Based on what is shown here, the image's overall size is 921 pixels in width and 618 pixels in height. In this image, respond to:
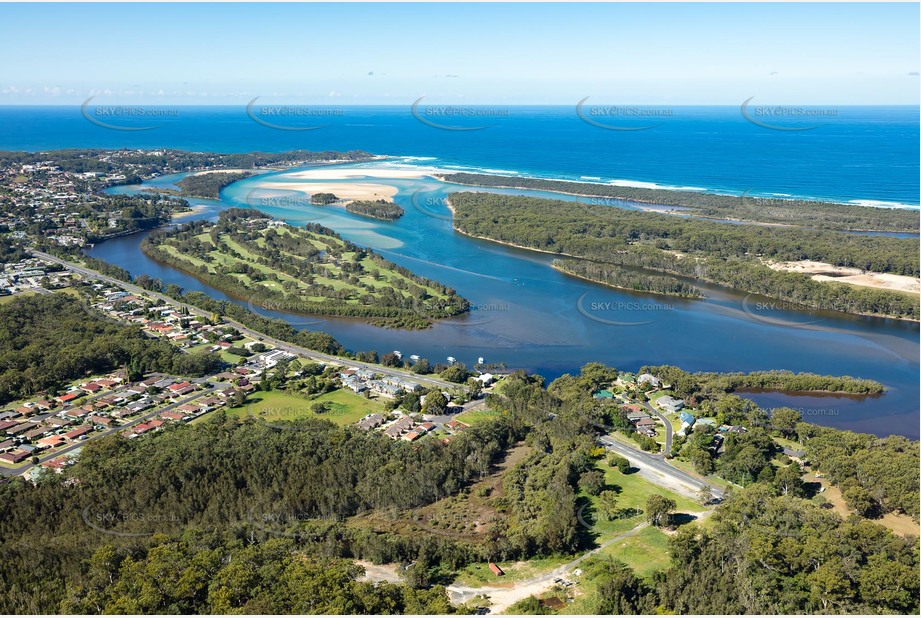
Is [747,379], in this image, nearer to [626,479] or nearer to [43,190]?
[626,479]

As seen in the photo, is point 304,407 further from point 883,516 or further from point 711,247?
point 711,247

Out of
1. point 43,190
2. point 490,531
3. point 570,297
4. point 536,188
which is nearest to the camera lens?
point 490,531

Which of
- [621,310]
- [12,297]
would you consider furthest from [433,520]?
[12,297]

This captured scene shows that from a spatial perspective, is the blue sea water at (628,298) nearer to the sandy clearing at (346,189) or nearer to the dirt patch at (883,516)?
the sandy clearing at (346,189)

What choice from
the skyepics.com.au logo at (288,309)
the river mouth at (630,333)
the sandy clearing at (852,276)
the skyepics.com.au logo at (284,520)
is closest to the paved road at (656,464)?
the river mouth at (630,333)

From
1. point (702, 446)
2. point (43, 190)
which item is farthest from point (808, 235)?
point (43, 190)
